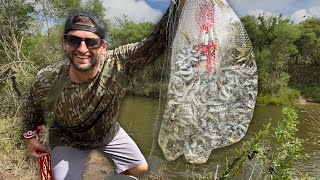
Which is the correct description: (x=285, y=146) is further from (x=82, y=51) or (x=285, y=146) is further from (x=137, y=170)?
(x=82, y=51)

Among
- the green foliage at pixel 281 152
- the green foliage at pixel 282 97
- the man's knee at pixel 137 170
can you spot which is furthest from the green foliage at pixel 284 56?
the man's knee at pixel 137 170

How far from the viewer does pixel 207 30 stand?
7.27 ft

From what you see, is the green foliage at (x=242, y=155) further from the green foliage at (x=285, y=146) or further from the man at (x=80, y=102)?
the man at (x=80, y=102)

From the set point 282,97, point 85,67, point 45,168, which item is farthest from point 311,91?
point 85,67

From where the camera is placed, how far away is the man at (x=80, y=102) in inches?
94.0

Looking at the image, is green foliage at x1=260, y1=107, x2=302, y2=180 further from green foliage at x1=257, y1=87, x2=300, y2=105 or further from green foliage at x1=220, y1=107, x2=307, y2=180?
green foliage at x1=257, y1=87, x2=300, y2=105

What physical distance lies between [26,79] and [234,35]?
26.6ft

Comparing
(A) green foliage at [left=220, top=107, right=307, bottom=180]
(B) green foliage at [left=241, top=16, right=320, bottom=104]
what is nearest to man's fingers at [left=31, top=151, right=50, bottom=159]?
(A) green foliage at [left=220, top=107, right=307, bottom=180]

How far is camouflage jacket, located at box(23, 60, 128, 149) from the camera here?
2.47 metres

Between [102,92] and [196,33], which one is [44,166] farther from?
[196,33]

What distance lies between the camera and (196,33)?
221cm

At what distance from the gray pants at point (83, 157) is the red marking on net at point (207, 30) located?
960mm

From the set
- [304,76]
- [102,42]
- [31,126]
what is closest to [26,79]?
[31,126]

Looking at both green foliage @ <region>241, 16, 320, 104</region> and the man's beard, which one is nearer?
the man's beard
